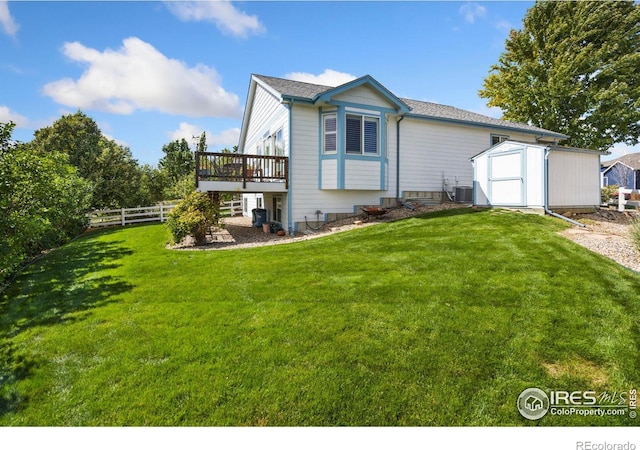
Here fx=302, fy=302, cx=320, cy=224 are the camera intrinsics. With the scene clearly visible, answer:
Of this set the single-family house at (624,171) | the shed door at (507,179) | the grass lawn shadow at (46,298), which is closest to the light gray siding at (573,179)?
the shed door at (507,179)

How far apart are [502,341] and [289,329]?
253 centimetres

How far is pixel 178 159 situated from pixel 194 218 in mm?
33611

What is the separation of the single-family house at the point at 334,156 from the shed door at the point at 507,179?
2.41 m

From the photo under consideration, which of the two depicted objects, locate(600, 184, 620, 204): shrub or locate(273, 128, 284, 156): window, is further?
locate(600, 184, 620, 204): shrub

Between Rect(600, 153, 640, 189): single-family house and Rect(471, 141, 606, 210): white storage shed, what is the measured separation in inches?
1318

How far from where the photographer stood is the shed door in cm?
1110

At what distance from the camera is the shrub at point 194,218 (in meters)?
9.66

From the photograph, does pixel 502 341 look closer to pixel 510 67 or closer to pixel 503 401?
pixel 503 401

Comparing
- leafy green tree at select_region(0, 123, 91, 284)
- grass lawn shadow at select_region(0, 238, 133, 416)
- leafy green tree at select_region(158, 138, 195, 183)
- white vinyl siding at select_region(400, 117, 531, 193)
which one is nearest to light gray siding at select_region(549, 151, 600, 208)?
white vinyl siding at select_region(400, 117, 531, 193)

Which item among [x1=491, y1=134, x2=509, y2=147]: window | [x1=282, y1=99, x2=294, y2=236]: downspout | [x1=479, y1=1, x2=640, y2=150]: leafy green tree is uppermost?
[x1=479, y1=1, x2=640, y2=150]: leafy green tree

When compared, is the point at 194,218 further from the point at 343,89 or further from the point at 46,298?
the point at 343,89

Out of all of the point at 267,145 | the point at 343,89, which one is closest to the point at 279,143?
the point at 267,145

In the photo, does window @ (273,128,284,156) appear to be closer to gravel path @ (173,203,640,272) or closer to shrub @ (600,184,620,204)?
gravel path @ (173,203,640,272)

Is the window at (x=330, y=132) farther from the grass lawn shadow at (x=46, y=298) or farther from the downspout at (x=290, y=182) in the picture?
the grass lawn shadow at (x=46, y=298)
